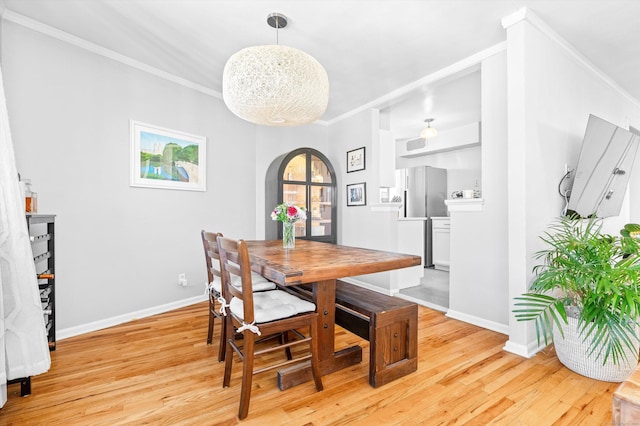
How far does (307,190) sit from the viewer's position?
4207mm

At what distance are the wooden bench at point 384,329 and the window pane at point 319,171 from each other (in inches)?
93.6

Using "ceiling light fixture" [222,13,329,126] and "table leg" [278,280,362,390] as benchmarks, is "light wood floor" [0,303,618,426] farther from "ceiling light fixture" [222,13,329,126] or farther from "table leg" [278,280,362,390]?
"ceiling light fixture" [222,13,329,126]

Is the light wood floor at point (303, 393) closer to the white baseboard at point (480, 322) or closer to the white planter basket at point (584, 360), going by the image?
the white planter basket at point (584, 360)

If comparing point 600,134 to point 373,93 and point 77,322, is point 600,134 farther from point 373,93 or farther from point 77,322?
point 77,322

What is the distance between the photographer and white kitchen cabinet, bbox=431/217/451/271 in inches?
223

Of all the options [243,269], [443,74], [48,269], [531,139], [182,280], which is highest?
[443,74]

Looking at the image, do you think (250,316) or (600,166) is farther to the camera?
(600,166)

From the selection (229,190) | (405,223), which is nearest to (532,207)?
(405,223)

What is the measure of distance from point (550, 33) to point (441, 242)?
3875 mm

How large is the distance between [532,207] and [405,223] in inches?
77.4

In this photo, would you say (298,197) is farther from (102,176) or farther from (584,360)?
(584,360)

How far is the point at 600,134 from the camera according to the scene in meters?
2.49

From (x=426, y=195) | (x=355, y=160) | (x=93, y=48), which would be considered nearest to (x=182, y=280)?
(x=93, y=48)

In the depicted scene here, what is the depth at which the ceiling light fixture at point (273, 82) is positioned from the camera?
1976 millimetres
